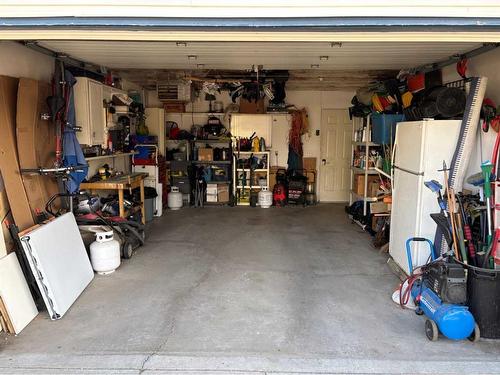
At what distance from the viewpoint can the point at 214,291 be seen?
3865mm

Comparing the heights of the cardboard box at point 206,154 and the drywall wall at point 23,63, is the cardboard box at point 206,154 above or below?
below

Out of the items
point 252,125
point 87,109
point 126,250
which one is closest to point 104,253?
point 126,250

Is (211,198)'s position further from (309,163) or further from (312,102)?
(312,102)

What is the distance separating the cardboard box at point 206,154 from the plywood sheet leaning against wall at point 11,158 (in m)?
4.82

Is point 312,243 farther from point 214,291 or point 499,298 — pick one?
point 499,298

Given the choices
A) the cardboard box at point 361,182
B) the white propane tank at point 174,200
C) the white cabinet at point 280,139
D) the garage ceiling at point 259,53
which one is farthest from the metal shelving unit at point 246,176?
the garage ceiling at point 259,53

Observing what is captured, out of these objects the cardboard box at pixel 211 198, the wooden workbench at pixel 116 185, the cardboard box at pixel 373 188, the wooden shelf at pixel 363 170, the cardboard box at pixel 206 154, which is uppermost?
the cardboard box at pixel 206 154

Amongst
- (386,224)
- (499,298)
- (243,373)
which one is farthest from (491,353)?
(386,224)

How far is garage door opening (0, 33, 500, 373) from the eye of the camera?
113 inches

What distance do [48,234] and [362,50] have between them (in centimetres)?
368

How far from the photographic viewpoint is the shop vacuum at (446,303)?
283 cm

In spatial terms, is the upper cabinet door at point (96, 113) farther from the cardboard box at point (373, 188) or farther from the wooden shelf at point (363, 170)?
the cardboard box at point (373, 188)

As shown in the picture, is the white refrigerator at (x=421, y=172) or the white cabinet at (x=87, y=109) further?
the white cabinet at (x=87, y=109)

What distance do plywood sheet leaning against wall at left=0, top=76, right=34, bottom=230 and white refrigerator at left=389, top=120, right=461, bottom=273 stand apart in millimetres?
3796
